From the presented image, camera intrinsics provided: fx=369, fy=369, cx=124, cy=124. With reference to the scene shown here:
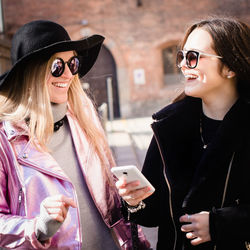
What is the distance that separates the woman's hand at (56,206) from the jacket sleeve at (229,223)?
0.61m

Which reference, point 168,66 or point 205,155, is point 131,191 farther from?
point 168,66

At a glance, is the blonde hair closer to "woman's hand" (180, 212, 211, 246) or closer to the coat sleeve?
the coat sleeve

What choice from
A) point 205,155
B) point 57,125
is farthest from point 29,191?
point 205,155

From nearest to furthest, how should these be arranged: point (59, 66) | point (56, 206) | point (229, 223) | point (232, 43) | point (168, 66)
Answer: point (56, 206) < point (229, 223) < point (232, 43) < point (59, 66) < point (168, 66)

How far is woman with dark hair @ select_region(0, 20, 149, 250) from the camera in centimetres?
152

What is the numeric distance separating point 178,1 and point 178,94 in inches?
565

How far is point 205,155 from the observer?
5.38 ft

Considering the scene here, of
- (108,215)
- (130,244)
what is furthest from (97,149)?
Answer: (130,244)

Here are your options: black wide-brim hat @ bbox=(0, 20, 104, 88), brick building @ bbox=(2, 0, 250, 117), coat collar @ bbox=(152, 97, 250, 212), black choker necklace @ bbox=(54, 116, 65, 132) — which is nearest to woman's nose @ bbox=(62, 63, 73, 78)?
black wide-brim hat @ bbox=(0, 20, 104, 88)

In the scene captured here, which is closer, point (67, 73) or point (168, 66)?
point (67, 73)

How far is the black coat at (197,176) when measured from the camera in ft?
5.16

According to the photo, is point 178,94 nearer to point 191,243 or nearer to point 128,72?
point 191,243

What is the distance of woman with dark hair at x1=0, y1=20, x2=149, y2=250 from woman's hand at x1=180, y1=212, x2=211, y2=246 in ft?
1.09

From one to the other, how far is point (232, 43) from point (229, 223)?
31.2 inches
